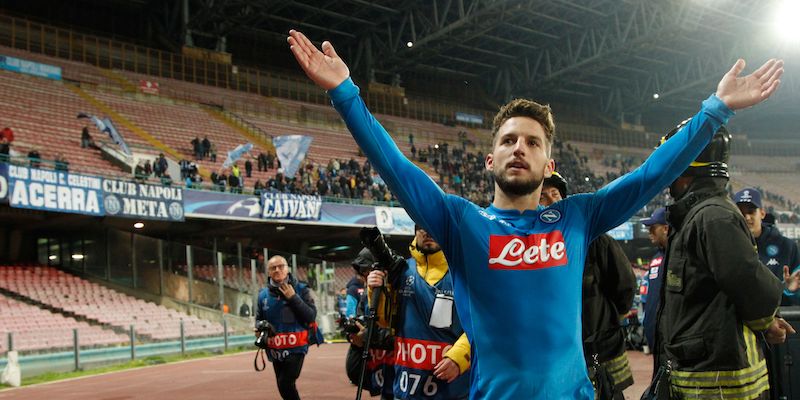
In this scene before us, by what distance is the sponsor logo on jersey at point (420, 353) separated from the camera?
16.1 feet

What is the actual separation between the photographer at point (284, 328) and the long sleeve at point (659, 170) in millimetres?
5540

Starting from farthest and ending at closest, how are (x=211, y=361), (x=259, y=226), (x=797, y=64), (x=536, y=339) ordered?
(x=797, y=64) → (x=259, y=226) → (x=211, y=361) → (x=536, y=339)

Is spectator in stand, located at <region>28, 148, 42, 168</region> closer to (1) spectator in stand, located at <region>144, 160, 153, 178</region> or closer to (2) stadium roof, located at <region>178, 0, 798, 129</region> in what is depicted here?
(1) spectator in stand, located at <region>144, 160, 153, 178</region>

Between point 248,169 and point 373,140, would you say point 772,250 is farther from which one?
point 248,169

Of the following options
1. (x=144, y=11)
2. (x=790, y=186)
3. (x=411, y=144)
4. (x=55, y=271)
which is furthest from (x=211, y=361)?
(x=790, y=186)

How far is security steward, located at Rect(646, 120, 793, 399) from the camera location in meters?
3.18

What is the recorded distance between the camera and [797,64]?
5041 cm

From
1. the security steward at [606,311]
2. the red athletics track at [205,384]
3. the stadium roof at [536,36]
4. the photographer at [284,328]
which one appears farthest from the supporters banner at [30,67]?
the security steward at [606,311]

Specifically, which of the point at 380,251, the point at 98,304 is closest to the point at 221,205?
the point at 98,304

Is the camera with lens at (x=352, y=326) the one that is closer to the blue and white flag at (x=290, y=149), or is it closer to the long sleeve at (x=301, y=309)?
the long sleeve at (x=301, y=309)

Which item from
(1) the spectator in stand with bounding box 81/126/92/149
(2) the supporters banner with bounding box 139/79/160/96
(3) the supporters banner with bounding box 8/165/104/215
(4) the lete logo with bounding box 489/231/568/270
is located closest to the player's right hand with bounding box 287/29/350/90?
(4) the lete logo with bounding box 489/231/568/270

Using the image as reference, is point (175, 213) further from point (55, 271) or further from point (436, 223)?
point (436, 223)

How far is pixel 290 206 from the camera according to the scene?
1008 inches

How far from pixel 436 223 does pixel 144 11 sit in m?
40.5
